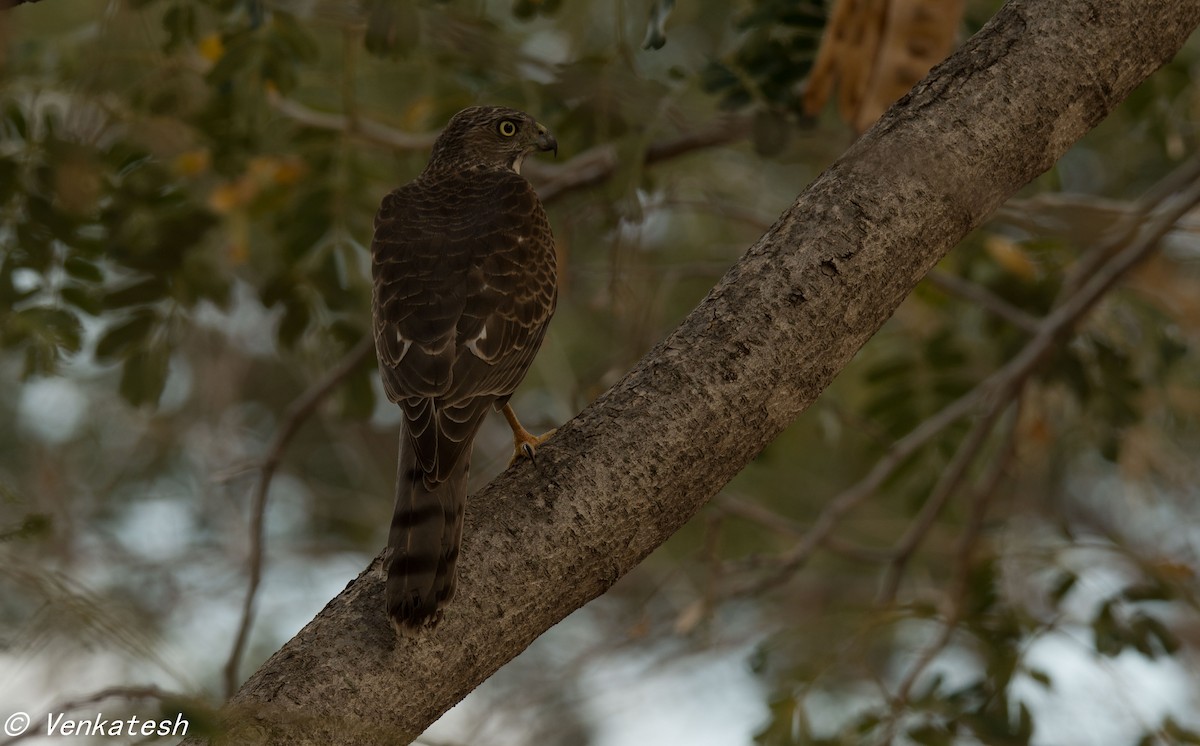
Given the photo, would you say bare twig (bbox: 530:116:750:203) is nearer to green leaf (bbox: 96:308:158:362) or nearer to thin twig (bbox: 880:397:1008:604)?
thin twig (bbox: 880:397:1008:604)

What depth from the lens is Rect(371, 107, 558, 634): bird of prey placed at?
10.1ft

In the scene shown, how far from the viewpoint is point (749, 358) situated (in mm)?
2787

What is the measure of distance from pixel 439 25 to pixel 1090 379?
3.10 m

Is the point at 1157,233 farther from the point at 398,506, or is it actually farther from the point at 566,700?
the point at 566,700

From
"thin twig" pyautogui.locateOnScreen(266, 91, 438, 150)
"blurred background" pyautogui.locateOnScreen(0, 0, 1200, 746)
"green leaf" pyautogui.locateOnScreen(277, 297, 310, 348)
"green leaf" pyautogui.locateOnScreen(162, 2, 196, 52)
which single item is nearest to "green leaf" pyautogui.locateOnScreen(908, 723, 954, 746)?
"blurred background" pyautogui.locateOnScreen(0, 0, 1200, 746)

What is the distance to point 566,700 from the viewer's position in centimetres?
666

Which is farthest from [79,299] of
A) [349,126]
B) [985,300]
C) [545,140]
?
[985,300]

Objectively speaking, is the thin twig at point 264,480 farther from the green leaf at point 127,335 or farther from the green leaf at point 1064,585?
the green leaf at point 1064,585

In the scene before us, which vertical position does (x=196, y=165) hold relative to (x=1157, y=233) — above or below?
below

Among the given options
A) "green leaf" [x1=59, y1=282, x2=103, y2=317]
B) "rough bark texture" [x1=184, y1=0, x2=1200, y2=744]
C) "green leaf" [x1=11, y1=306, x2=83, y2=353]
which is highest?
"rough bark texture" [x1=184, y1=0, x2=1200, y2=744]

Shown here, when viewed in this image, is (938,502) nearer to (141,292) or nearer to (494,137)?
(494,137)

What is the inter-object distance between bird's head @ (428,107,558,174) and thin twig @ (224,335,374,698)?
84cm

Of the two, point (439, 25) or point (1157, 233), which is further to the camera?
point (1157, 233)

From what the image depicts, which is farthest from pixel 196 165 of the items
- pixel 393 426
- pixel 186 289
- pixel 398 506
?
pixel 393 426
